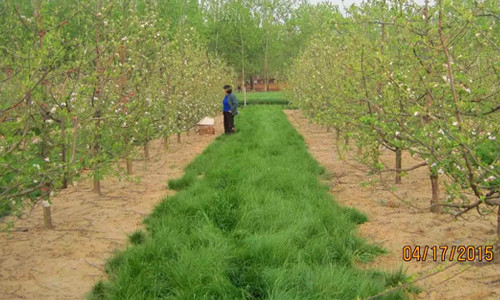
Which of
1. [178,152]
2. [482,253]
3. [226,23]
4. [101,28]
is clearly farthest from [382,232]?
[226,23]

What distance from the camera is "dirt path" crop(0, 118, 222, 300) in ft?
16.3

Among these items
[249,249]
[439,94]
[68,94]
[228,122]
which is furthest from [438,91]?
[228,122]

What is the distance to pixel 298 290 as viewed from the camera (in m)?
4.55

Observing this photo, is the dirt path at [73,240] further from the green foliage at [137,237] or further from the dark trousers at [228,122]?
the dark trousers at [228,122]

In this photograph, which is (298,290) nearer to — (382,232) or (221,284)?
(221,284)

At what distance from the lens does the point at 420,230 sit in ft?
21.2

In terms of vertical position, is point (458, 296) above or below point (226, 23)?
below

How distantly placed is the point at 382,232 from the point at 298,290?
2.40m

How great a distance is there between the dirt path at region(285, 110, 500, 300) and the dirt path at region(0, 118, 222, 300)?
3256 mm

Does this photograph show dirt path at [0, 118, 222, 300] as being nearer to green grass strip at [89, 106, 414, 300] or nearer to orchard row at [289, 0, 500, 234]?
green grass strip at [89, 106, 414, 300]

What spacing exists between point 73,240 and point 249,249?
Result: 95.2 inches

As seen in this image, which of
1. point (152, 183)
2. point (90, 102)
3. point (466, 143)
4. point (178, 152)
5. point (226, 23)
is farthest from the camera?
point (226, 23)
